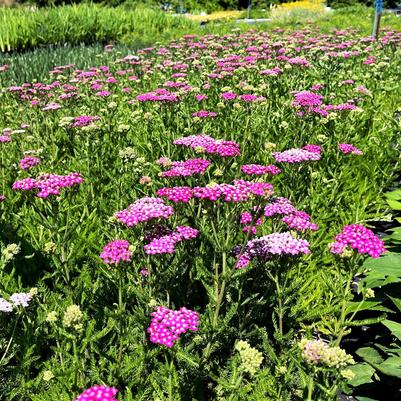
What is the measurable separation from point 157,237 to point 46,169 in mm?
2726

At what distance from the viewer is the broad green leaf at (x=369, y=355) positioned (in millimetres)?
2964

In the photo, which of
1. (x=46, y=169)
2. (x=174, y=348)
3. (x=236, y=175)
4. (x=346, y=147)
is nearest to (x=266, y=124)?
(x=346, y=147)

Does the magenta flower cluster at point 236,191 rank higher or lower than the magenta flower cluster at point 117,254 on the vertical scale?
higher

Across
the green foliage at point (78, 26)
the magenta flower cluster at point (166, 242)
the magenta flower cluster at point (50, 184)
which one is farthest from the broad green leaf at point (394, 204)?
the green foliage at point (78, 26)

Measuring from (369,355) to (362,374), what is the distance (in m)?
0.22

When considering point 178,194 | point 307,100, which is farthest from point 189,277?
point 307,100

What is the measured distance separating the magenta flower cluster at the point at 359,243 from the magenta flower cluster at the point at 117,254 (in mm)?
1215

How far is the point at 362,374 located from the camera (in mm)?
2826

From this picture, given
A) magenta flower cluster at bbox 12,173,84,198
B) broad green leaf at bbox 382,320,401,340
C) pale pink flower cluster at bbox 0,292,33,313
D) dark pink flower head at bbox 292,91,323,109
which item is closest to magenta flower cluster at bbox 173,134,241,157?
magenta flower cluster at bbox 12,173,84,198

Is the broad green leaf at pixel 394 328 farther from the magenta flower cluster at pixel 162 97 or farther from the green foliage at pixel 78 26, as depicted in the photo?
the green foliage at pixel 78 26

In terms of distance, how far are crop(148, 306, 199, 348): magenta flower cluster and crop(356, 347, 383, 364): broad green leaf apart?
142 cm

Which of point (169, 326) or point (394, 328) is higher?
point (169, 326)

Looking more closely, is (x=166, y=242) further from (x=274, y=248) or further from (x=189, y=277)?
(x=189, y=277)

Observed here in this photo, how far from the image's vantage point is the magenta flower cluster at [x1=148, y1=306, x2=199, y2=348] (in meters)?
2.14
